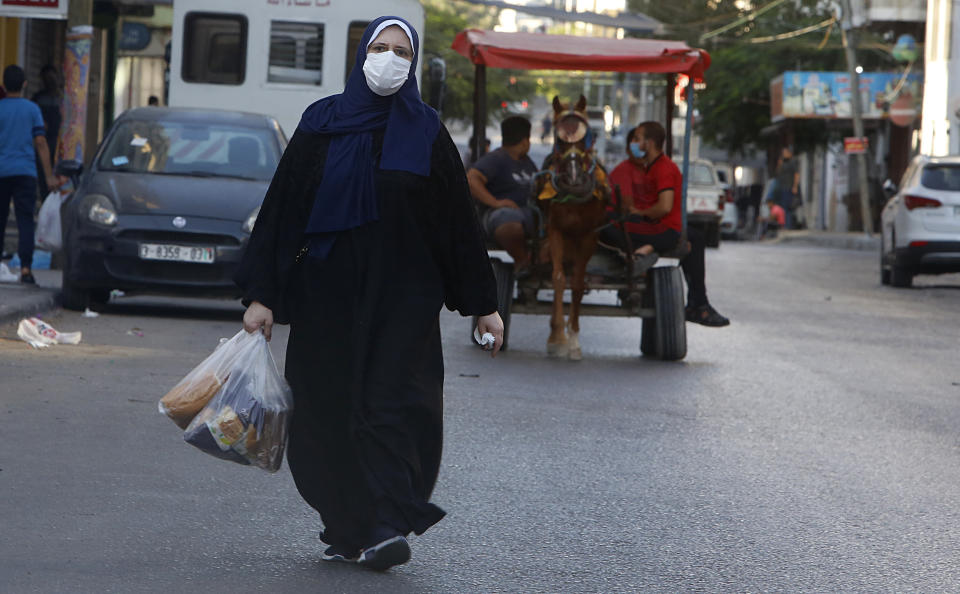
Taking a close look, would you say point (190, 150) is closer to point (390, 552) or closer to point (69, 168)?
point (69, 168)

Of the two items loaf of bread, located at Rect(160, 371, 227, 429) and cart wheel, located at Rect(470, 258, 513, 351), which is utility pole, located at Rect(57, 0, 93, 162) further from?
loaf of bread, located at Rect(160, 371, 227, 429)

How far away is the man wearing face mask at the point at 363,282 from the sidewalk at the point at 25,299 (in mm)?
7383

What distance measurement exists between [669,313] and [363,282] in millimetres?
7494

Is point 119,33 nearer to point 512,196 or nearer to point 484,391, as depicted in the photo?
point 512,196

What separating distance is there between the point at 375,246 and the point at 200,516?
1.41 meters

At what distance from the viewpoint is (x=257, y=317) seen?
5.47 m

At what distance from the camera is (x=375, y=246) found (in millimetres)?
5441

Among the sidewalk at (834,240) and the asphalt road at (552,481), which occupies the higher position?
the sidewalk at (834,240)

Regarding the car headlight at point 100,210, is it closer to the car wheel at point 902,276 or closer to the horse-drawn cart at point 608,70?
the horse-drawn cart at point 608,70

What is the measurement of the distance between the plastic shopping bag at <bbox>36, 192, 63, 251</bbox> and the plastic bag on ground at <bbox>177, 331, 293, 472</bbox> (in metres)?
10.4

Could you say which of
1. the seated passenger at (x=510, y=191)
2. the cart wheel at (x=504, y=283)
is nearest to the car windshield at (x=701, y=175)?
the seated passenger at (x=510, y=191)

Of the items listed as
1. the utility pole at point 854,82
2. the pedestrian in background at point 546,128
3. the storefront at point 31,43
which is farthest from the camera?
the utility pole at point 854,82

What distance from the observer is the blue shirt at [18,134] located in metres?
14.8

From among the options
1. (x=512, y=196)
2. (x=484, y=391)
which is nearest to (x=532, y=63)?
(x=512, y=196)
